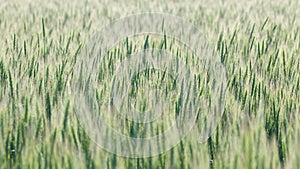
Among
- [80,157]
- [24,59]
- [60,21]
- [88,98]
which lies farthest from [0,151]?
[60,21]

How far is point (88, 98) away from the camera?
132cm

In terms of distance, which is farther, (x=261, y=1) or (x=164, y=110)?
(x=261, y=1)

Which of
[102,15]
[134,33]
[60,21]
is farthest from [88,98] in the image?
[102,15]

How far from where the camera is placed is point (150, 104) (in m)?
1.25

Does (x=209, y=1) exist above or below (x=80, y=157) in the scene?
below

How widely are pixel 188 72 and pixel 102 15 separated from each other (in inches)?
87.2

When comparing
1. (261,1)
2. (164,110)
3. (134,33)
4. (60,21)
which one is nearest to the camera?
(164,110)

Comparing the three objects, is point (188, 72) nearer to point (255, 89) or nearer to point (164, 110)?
point (255, 89)

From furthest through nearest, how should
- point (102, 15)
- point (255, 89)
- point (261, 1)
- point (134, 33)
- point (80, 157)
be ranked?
A: point (261, 1)
point (102, 15)
point (134, 33)
point (255, 89)
point (80, 157)

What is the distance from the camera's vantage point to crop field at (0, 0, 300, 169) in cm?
95

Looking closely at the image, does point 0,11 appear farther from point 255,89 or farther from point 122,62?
point 255,89

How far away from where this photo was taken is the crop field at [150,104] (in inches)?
37.2

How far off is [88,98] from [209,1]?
3.75 m

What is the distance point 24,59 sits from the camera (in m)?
1.79
